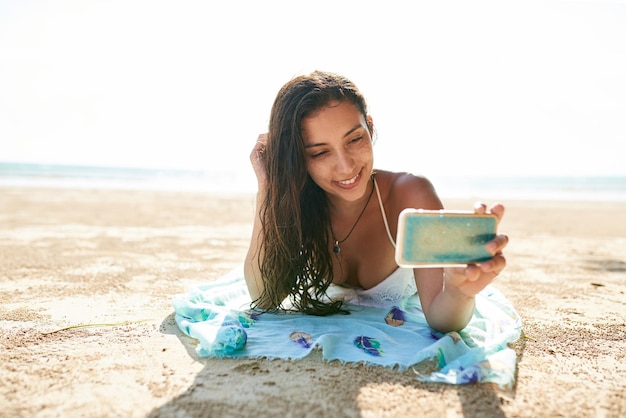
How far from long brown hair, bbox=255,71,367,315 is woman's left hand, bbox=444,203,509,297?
1018 mm

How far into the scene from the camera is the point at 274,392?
6.22 feet

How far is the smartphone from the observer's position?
180 centimetres

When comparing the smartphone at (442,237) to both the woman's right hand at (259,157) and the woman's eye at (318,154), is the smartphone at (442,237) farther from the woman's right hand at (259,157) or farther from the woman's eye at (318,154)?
the woman's right hand at (259,157)

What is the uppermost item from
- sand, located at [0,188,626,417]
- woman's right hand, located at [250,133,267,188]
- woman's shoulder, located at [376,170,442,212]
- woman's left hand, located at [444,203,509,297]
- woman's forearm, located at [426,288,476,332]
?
woman's right hand, located at [250,133,267,188]

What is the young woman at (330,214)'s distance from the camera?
2.52 metres

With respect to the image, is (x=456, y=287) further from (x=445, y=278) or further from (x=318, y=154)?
(x=318, y=154)

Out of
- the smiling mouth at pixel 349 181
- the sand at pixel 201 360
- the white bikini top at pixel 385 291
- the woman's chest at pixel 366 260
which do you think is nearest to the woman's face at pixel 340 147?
the smiling mouth at pixel 349 181

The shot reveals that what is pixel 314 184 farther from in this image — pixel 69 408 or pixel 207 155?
pixel 207 155

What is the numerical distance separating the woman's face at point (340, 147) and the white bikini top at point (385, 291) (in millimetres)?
428

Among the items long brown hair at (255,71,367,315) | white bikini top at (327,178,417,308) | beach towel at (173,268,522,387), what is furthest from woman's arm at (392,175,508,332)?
long brown hair at (255,71,367,315)

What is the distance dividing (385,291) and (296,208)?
2.93ft

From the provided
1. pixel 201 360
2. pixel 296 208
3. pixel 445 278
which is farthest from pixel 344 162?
pixel 201 360

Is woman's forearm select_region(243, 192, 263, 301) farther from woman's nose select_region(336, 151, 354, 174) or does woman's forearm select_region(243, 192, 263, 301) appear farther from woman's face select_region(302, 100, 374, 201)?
woman's nose select_region(336, 151, 354, 174)

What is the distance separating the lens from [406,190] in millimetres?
2814
